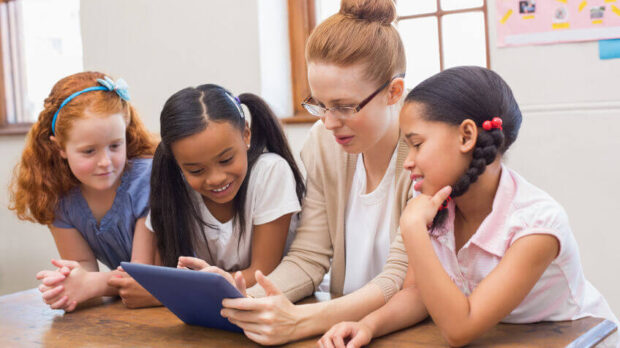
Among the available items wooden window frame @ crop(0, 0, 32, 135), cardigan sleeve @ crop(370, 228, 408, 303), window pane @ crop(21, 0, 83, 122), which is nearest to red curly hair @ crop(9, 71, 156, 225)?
cardigan sleeve @ crop(370, 228, 408, 303)

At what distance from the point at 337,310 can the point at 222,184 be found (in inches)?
18.9

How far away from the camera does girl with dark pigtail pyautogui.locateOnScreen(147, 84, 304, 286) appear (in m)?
1.63

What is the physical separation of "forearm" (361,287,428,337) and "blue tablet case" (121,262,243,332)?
272 millimetres

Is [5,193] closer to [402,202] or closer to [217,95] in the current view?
[217,95]

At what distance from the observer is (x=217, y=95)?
171cm

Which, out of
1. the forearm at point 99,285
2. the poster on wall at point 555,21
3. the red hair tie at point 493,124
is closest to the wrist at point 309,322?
the red hair tie at point 493,124

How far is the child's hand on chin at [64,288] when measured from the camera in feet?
5.35

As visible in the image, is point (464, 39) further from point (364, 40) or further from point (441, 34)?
point (364, 40)

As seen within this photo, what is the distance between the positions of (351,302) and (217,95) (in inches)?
25.9

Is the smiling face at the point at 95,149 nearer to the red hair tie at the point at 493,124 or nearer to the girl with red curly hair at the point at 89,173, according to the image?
the girl with red curly hair at the point at 89,173

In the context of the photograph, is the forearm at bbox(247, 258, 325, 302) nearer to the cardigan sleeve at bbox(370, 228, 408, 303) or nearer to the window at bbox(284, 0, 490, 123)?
the cardigan sleeve at bbox(370, 228, 408, 303)

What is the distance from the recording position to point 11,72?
495 cm

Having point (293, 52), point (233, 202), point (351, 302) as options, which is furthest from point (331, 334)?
point (293, 52)

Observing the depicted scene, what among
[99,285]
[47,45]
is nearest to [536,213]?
[99,285]
